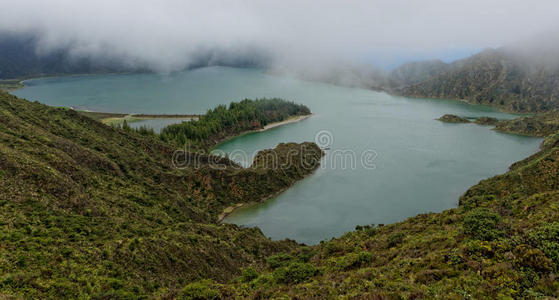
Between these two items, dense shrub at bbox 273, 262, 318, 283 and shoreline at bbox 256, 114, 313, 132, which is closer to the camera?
dense shrub at bbox 273, 262, 318, 283

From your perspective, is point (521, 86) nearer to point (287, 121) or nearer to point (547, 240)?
point (287, 121)

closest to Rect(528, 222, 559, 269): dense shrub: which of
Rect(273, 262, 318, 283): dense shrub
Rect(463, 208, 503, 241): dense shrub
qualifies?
Rect(463, 208, 503, 241): dense shrub

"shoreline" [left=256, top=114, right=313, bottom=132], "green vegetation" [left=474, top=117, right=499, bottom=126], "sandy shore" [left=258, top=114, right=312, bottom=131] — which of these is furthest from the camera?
"green vegetation" [left=474, top=117, right=499, bottom=126]

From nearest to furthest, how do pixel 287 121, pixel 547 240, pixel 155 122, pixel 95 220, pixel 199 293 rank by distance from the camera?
pixel 547 240 < pixel 199 293 < pixel 95 220 < pixel 155 122 < pixel 287 121

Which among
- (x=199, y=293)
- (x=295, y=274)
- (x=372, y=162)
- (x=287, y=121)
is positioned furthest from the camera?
(x=287, y=121)

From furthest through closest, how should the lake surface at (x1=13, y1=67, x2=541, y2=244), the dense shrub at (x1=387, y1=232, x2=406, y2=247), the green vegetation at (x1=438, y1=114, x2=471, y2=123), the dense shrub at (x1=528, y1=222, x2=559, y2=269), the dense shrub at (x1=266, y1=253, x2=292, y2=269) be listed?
the green vegetation at (x1=438, y1=114, x2=471, y2=123) → the lake surface at (x1=13, y1=67, x2=541, y2=244) → the dense shrub at (x1=266, y1=253, x2=292, y2=269) → the dense shrub at (x1=387, y1=232, x2=406, y2=247) → the dense shrub at (x1=528, y1=222, x2=559, y2=269)

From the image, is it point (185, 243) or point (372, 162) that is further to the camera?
point (372, 162)

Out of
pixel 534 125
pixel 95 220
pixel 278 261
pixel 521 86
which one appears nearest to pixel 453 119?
pixel 534 125

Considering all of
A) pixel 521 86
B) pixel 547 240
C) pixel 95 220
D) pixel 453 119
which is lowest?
pixel 95 220

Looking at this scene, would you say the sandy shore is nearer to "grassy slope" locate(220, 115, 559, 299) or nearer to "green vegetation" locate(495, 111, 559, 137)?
"green vegetation" locate(495, 111, 559, 137)
